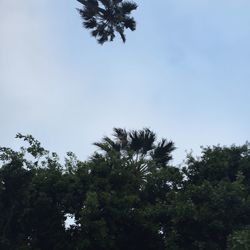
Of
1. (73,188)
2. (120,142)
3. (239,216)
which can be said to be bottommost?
(239,216)

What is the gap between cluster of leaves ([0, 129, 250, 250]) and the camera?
21094 millimetres

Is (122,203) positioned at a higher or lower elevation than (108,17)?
lower

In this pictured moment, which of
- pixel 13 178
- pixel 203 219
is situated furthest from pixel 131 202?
pixel 13 178

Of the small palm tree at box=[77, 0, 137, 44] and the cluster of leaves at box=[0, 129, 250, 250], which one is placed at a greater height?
the small palm tree at box=[77, 0, 137, 44]

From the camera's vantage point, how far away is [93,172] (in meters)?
24.0

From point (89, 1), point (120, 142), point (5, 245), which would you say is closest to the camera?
point (5, 245)

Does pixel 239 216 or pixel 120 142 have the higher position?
pixel 120 142

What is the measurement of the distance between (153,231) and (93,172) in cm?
389

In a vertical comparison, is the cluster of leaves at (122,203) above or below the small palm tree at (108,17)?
below

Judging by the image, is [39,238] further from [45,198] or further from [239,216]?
[239,216]

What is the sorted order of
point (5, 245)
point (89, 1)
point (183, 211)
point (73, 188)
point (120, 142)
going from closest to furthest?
point (5, 245) → point (183, 211) → point (73, 188) → point (89, 1) → point (120, 142)

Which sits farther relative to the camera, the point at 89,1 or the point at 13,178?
the point at 89,1

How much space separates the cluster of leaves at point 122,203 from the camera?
21.1 metres

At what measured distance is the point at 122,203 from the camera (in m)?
22.9
